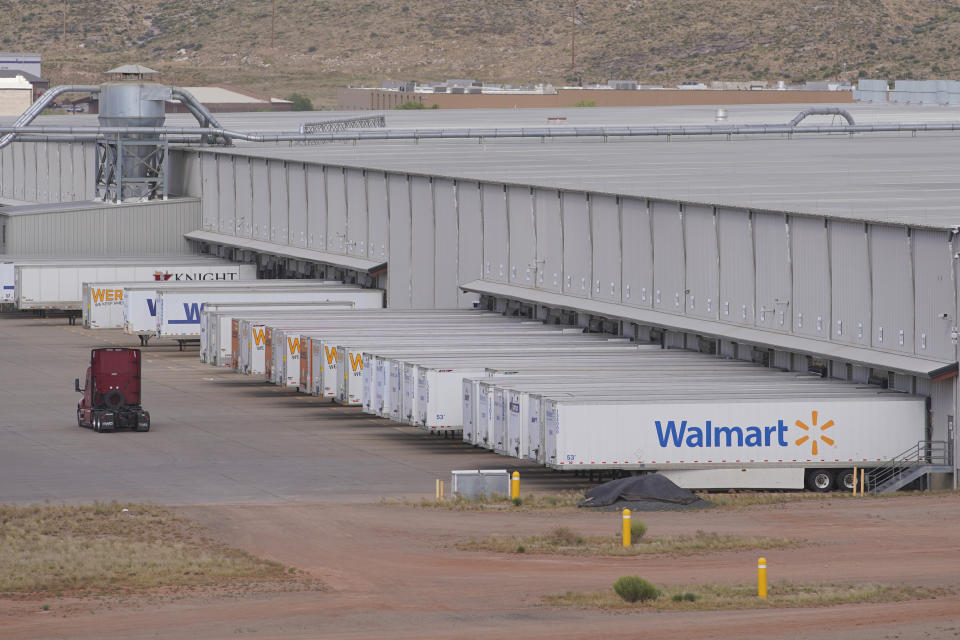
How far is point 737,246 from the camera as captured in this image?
60188mm

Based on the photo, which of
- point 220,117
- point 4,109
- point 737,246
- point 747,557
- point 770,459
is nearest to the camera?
point 747,557

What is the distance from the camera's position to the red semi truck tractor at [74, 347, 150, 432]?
57.5 m

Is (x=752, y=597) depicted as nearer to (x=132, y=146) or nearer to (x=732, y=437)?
(x=732, y=437)

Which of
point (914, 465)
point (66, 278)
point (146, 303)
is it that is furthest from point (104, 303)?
point (914, 465)

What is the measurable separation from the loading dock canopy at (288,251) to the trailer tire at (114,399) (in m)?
25.2

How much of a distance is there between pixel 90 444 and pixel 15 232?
1782 inches

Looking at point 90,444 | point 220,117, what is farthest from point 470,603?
point 220,117

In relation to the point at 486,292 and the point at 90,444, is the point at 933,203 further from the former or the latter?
the point at 90,444

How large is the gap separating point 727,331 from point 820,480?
1062 cm

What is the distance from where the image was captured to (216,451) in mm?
53938

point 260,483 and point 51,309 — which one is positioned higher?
point 51,309

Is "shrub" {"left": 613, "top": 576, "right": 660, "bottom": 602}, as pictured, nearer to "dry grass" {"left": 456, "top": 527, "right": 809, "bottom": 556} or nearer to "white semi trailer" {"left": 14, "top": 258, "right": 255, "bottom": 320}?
"dry grass" {"left": 456, "top": 527, "right": 809, "bottom": 556}

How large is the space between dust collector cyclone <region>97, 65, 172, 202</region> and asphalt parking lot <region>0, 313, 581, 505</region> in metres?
31.5

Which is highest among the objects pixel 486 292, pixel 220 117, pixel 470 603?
pixel 220 117
